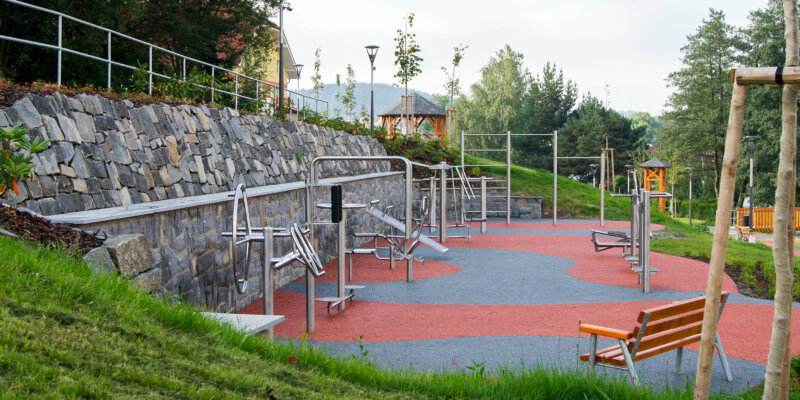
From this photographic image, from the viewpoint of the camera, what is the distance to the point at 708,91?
47.0 metres

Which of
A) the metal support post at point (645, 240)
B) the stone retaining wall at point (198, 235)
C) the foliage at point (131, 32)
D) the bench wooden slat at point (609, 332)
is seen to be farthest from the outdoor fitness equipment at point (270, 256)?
the foliage at point (131, 32)

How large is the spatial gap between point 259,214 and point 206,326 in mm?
4283

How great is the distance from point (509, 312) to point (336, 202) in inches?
91.8

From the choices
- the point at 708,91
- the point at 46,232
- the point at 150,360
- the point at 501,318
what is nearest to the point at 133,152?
the point at 46,232

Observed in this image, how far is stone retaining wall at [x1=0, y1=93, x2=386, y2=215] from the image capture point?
20.3ft

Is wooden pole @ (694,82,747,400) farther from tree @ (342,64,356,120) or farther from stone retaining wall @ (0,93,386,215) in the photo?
tree @ (342,64,356,120)

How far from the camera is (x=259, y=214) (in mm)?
8367

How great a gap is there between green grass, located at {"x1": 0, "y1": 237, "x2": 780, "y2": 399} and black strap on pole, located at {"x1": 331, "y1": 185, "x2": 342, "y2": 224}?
2601 mm

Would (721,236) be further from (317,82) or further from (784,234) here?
(317,82)

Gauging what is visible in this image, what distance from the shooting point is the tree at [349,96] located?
35691mm

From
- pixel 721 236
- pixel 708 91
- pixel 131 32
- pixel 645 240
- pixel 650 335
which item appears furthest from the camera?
pixel 708 91

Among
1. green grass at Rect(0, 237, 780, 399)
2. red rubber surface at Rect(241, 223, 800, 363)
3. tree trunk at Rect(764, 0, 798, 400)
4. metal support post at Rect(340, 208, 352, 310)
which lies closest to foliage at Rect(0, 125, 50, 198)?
green grass at Rect(0, 237, 780, 399)

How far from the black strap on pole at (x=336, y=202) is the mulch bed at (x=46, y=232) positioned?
8.39ft

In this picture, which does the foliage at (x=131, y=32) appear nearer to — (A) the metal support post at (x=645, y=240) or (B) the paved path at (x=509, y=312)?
(B) the paved path at (x=509, y=312)
